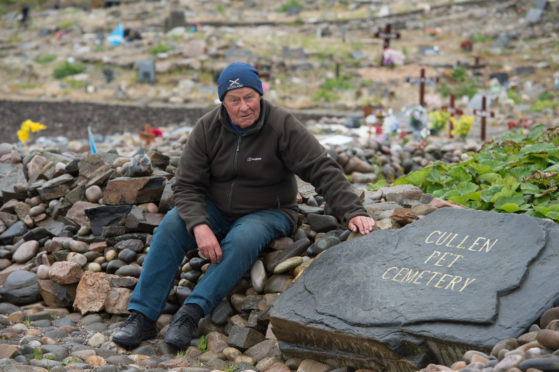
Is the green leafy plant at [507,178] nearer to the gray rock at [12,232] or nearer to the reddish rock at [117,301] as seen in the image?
the reddish rock at [117,301]

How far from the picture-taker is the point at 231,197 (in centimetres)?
435

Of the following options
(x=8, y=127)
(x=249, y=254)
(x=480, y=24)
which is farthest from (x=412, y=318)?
(x=480, y=24)

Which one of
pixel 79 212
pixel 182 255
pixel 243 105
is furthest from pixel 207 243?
pixel 79 212

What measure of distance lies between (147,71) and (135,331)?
14.5 metres

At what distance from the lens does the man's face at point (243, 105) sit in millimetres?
4082

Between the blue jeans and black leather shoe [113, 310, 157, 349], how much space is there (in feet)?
0.15

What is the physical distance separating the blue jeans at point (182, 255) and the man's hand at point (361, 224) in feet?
1.83

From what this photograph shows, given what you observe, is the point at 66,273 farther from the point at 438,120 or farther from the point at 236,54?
the point at 236,54

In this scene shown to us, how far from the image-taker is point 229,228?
14.7ft

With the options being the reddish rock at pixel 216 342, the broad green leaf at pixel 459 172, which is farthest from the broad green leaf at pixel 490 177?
the reddish rock at pixel 216 342

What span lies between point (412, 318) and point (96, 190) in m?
3.36

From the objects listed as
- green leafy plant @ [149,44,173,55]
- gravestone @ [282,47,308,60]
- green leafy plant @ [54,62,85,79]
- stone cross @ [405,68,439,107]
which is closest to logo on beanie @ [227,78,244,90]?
stone cross @ [405,68,439,107]

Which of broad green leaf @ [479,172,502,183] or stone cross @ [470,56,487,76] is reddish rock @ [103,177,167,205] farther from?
stone cross @ [470,56,487,76]

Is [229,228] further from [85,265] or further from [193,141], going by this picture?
[85,265]
